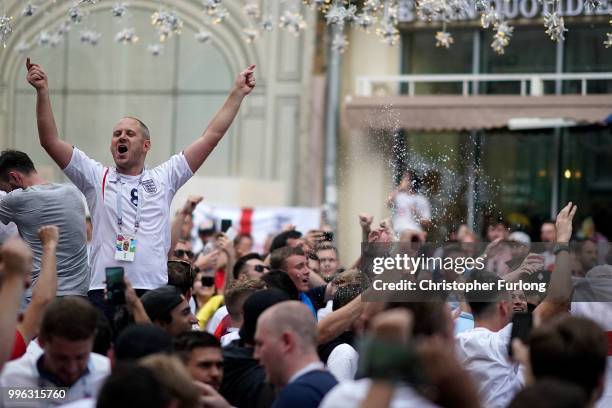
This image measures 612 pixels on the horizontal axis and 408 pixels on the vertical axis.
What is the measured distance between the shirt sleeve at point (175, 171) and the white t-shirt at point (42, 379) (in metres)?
2.38

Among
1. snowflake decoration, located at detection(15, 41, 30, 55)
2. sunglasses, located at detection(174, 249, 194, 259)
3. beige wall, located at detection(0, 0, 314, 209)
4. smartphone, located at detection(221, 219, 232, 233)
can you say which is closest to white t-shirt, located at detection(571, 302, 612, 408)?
sunglasses, located at detection(174, 249, 194, 259)

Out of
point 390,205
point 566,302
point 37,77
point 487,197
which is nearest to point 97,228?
point 37,77

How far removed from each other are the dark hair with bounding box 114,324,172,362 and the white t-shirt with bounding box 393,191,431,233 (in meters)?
7.25

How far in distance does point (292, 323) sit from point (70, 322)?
90 centimetres

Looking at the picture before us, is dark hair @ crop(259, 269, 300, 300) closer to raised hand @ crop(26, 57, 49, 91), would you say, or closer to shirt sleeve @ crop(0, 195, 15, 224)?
shirt sleeve @ crop(0, 195, 15, 224)

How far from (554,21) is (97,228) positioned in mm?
3858

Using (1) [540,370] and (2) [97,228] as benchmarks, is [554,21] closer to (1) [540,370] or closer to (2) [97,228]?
(2) [97,228]

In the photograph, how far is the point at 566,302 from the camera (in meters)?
6.86

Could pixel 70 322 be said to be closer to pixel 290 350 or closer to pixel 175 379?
pixel 175 379

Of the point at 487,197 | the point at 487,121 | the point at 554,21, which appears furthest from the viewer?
the point at 487,197

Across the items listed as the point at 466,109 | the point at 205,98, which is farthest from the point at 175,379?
the point at 205,98

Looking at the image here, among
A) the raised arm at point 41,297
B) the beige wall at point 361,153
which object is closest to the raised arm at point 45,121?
the raised arm at point 41,297

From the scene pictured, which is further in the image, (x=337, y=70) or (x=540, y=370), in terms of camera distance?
(x=337, y=70)

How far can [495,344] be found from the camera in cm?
680
